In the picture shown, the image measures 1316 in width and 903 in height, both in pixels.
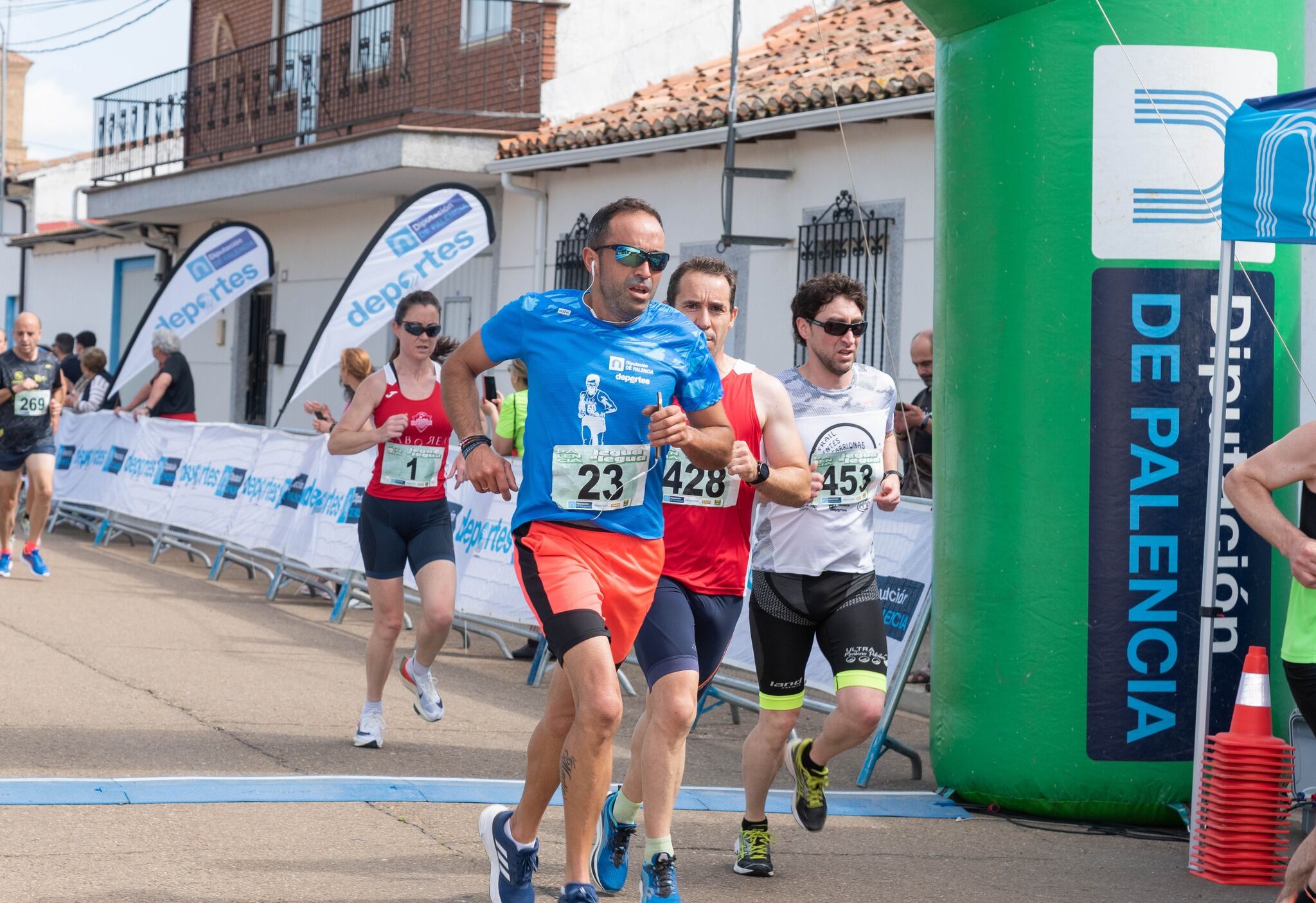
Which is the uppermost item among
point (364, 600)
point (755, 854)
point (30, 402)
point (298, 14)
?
point (298, 14)

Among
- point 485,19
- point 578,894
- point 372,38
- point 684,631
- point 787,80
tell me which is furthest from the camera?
point 372,38

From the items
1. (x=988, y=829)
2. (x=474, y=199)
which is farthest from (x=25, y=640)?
(x=988, y=829)

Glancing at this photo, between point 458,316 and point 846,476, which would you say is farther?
point 458,316

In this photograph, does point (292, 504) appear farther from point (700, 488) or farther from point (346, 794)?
point (700, 488)

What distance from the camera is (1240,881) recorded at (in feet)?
19.3

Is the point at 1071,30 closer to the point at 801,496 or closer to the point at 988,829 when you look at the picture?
the point at 801,496

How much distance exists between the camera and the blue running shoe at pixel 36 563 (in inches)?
531

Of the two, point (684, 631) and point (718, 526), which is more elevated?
point (718, 526)

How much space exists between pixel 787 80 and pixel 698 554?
10.2 meters

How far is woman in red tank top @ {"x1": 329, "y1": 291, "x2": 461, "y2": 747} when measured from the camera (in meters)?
7.59

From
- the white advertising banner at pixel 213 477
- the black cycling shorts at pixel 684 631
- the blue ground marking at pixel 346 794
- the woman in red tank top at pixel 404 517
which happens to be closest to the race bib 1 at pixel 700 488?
the black cycling shorts at pixel 684 631

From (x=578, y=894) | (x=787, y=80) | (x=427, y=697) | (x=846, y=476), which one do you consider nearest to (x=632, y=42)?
(x=787, y=80)

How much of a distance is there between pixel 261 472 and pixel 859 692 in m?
8.97

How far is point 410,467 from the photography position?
303 inches
